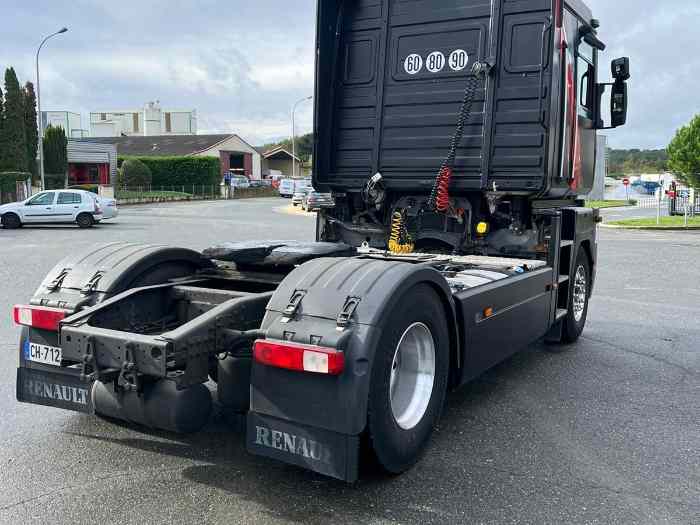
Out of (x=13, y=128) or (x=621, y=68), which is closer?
(x=621, y=68)

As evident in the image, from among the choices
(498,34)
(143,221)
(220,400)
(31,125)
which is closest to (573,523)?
(220,400)

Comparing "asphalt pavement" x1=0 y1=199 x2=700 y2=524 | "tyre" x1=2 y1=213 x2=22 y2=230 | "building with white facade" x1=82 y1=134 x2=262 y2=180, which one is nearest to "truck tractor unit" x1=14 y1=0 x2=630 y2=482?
"asphalt pavement" x1=0 y1=199 x2=700 y2=524

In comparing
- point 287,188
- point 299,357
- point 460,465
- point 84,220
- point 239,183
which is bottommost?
point 460,465

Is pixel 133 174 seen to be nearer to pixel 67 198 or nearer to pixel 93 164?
pixel 93 164

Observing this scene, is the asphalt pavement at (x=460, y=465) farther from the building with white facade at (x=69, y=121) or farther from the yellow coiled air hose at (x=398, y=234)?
the building with white facade at (x=69, y=121)

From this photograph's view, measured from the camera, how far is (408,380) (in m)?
4.14

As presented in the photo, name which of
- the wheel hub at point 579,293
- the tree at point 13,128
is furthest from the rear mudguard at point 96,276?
the tree at point 13,128

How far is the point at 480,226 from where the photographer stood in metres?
6.47

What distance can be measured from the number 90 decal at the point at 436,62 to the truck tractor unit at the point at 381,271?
2cm

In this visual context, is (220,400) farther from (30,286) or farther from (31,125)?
(31,125)

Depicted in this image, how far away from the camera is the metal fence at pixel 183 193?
47438mm

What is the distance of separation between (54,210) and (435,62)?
20.8m

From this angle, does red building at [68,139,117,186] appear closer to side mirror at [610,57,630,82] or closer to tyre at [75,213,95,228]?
tyre at [75,213,95,228]

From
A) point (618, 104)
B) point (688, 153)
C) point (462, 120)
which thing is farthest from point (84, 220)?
point (688, 153)
